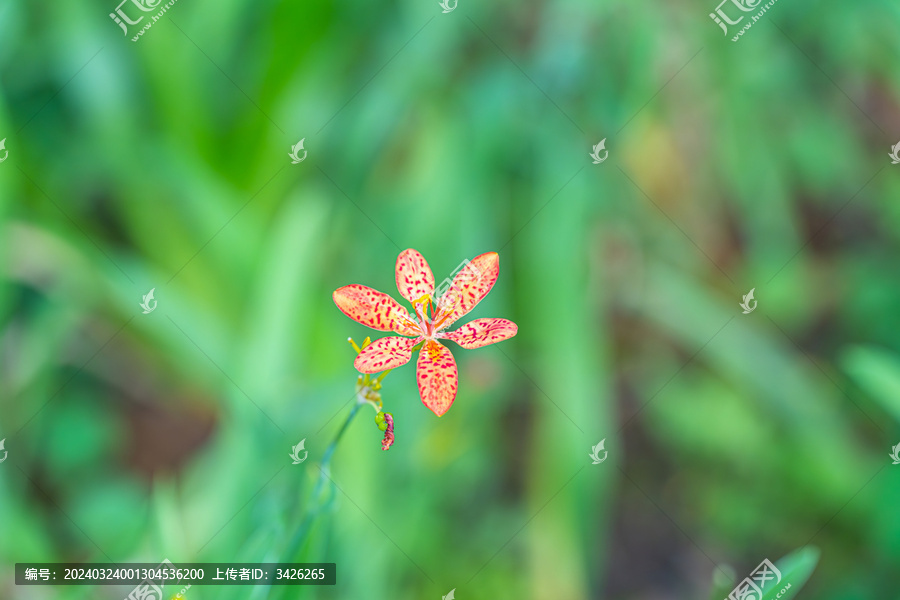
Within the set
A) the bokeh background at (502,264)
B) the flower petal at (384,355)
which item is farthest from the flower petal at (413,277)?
the bokeh background at (502,264)

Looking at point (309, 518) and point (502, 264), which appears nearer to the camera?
point (309, 518)

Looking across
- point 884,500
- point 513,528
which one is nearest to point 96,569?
point 513,528

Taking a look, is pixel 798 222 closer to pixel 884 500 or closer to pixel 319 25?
pixel 884 500

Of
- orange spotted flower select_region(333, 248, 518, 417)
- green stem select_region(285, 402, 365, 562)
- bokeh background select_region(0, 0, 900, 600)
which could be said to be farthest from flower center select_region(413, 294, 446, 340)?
bokeh background select_region(0, 0, 900, 600)

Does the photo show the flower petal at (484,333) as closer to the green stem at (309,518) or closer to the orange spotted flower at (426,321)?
the orange spotted flower at (426,321)

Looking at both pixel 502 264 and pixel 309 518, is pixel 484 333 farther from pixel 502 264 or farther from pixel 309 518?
pixel 502 264

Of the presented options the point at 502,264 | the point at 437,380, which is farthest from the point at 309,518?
the point at 502,264

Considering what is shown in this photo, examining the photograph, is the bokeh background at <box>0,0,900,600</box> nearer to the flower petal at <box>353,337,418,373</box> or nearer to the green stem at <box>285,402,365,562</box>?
the green stem at <box>285,402,365,562</box>
